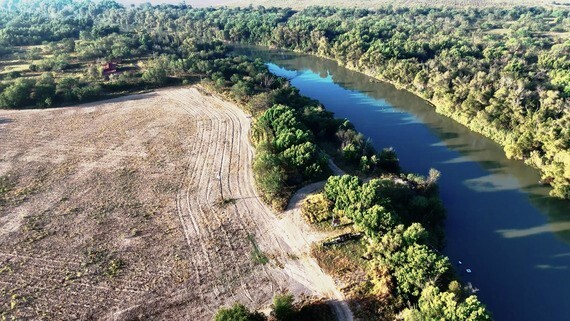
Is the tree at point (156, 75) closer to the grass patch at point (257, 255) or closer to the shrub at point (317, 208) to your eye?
the shrub at point (317, 208)

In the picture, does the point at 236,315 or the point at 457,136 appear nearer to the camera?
the point at 236,315

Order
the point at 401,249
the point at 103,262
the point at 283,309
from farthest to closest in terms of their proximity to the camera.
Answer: the point at 103,262
the point at 401,249
the point at 283,309

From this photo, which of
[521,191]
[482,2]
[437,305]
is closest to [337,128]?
[521,191]

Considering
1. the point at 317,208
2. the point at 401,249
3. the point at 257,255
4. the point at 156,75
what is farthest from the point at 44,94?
the point at 401,249

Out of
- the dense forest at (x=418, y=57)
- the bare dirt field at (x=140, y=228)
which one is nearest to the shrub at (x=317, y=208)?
the bare dirt field at (x=140, y=228)

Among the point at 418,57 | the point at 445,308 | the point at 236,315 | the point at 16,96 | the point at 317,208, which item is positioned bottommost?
the point at 236,315

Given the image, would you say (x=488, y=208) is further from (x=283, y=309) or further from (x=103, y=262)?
(x=103, y=262)

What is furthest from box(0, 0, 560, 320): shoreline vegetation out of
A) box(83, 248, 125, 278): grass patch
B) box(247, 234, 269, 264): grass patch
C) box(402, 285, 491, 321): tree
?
box(83, 248, 125, 278): grass patch
